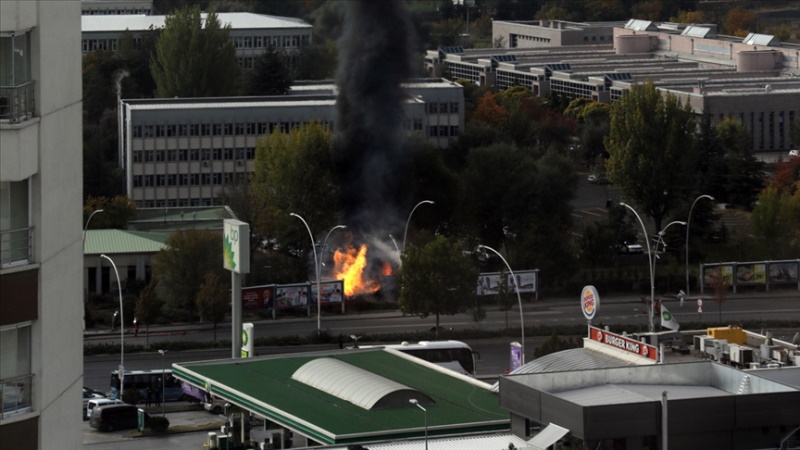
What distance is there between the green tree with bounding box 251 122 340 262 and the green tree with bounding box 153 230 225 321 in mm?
7626

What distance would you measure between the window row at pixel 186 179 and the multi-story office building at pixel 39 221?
82095mm

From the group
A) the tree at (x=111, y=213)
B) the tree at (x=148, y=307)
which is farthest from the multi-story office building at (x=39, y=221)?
the tree at (x=111, y=213)

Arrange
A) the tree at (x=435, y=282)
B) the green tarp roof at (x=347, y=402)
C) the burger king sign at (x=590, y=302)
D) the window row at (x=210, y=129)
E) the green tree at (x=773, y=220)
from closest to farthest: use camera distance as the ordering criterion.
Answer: the green tarp roof at (x=347, y=402) < the burger king sign at (x=590, y=302) < the tree at (x=435, y=282) < the green tree at (x=773, y=220) < the window row at (x=210, y=129)

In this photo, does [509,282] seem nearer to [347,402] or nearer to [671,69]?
[347,402]

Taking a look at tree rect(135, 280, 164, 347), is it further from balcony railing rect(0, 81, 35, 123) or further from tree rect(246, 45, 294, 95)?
balcony railing rect(0, 81, 35, 123)

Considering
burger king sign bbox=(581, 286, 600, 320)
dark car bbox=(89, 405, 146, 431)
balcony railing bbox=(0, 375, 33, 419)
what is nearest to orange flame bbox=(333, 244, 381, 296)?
dark car bbox=(89, 405, 146, 431)

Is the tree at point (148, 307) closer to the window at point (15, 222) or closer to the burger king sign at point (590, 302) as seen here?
the burger king sign at point (590, 302)

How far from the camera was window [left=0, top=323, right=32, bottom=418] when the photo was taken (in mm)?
12469

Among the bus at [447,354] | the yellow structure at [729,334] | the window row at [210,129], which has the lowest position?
the bus at [447,354]

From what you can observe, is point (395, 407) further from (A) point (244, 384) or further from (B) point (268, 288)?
(B) point (268, 288)

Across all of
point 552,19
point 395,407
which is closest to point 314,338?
point 395,407

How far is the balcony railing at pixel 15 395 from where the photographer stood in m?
12.5

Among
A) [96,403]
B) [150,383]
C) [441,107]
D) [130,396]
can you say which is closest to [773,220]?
[441,107]

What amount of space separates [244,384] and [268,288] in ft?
85.7
